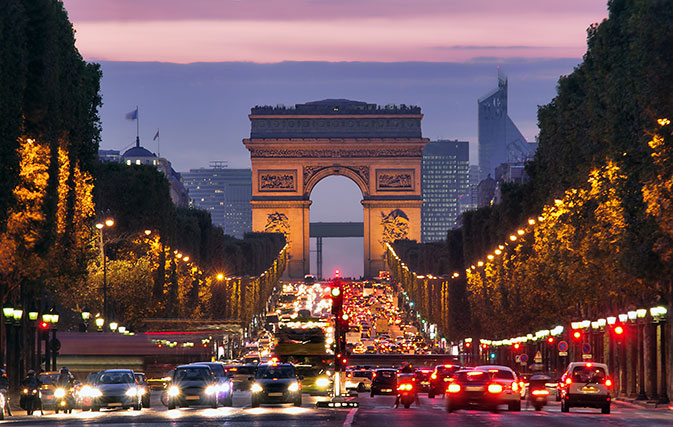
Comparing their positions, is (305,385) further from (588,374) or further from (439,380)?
(588,374)

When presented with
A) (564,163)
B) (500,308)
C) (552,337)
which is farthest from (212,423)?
(500,308)

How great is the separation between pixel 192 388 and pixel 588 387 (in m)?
12.6

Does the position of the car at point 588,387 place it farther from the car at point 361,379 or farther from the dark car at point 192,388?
the car at point 361,379

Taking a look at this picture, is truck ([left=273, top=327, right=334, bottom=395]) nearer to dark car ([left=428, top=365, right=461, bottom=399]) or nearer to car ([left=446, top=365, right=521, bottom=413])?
dark car ([left=428, top=365, right=461, bottom=399])

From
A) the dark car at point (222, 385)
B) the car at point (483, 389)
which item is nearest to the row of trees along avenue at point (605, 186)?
the car at point (483, 389)

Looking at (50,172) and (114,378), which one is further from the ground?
(50,172)

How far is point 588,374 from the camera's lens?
47.3m

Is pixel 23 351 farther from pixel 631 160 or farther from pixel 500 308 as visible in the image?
pixel 500 308

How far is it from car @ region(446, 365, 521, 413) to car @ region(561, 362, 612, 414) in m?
4.42

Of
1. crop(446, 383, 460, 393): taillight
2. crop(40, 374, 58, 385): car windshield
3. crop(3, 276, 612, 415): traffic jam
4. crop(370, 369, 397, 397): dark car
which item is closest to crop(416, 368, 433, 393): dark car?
crop(3, 276, 612, 415): traffic jam

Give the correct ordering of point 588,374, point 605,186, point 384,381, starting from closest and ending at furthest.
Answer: point 588,374
point 605,186
point 384,381

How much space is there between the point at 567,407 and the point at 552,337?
4277cm

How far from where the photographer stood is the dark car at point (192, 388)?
48094 mm

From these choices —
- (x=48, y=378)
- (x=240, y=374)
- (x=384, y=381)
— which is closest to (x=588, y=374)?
(x=48, y=378)
